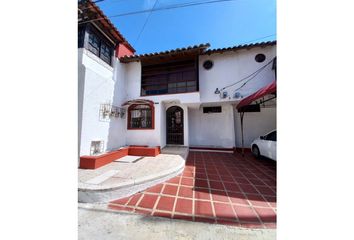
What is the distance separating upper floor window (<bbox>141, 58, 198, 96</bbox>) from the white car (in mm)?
4021

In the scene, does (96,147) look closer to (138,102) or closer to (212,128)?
(138,102)

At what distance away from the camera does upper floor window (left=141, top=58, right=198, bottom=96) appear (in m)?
7.20

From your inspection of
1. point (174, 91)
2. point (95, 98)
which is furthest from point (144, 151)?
point (174, 91)

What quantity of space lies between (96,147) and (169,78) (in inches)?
195

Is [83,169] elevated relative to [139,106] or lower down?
lower down

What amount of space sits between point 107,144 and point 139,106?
8.17ft

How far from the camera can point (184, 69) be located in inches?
284

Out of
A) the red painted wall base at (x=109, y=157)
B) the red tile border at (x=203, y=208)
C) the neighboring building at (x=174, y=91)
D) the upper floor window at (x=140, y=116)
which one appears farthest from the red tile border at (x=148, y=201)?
the upper floor window at (x=140, y=116)

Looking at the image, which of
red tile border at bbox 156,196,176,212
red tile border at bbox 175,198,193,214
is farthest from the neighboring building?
red tile border at bbox 175,198,193,214

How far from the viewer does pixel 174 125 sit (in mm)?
7746
